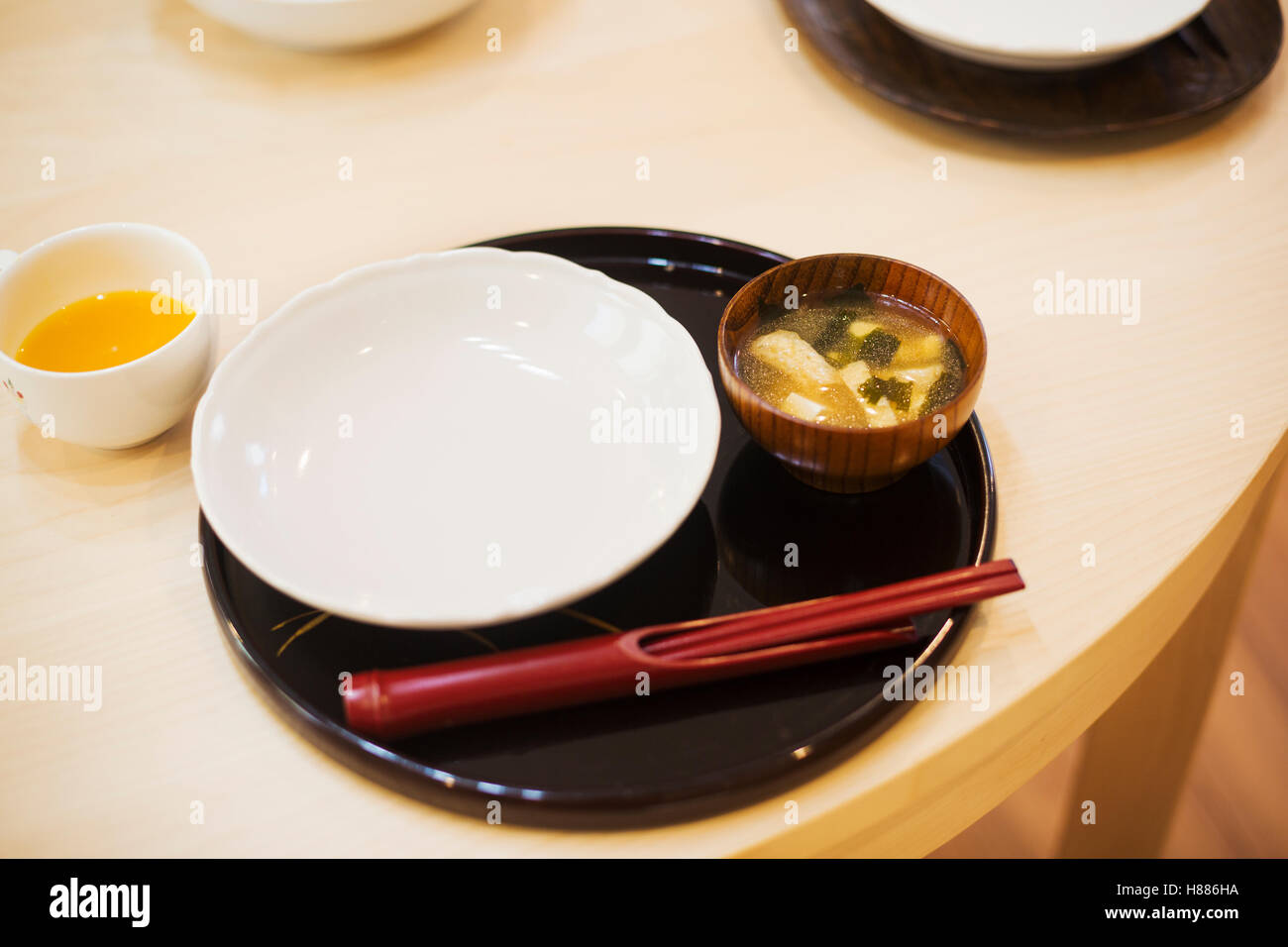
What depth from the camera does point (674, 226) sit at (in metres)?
1.13

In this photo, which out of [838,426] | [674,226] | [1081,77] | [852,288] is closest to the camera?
[838,426]

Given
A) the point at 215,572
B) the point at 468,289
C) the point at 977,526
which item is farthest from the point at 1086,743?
the point at 215,572

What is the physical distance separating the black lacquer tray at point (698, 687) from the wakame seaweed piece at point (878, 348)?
0.09m

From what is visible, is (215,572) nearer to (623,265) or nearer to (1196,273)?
(623,265)

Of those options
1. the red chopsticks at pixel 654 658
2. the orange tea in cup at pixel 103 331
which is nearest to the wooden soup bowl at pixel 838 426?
the red chopsticks at pixel 654 658

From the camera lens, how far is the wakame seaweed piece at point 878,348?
895mm

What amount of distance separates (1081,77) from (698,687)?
3.03ft

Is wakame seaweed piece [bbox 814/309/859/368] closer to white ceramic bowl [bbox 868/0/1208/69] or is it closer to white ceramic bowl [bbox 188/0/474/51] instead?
white ceramic bowl [bbox 868/0/1208/69]

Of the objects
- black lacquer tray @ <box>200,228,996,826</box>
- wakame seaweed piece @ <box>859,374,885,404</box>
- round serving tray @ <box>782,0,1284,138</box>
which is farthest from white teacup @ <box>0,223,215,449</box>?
round serving tray @ <box>782,0,1284,138</box>

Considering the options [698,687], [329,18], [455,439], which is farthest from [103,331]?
[698,687]

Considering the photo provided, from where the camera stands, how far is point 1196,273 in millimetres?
1071

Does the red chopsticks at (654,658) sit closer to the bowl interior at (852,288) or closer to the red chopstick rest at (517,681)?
the red chopstick rest at (517,681)

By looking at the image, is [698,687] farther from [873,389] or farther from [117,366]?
[117,366]

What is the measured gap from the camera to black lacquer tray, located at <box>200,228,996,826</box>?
2.29 feet
